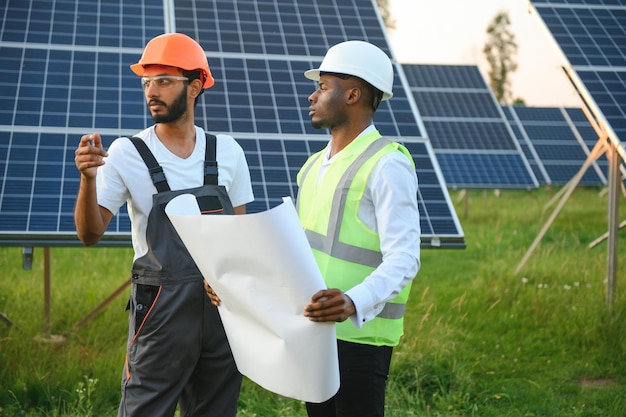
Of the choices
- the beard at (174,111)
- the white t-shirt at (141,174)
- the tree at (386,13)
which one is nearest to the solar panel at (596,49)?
the white t-shirt at (141,174)

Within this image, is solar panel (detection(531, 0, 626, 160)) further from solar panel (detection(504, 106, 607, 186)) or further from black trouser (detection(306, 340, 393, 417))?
solar panel (detection(504, 106, 607, 186))

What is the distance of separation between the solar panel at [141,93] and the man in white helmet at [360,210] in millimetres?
2289

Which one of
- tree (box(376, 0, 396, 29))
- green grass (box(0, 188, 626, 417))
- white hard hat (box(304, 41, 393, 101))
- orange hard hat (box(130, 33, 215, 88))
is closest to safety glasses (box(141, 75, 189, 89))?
orange hard hat (box(130, 33, 215, 88))

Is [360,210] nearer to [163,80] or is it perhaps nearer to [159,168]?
[159,168]

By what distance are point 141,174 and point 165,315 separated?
573mm

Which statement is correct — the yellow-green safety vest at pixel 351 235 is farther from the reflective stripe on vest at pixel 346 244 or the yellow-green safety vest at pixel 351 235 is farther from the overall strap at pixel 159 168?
the overall strap at pixel 159 168

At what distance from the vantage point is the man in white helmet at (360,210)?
292 cm

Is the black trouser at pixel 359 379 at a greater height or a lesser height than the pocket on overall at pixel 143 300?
lesser

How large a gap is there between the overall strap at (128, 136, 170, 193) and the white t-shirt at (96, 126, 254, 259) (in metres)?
0.02

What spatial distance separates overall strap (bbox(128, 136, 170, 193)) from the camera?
10.7 feet

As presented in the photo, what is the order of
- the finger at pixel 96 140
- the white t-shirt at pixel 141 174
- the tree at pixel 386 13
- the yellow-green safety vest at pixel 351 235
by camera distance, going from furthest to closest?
the tree at pixel 386 13 < the white t-shirt at pixel 141 174 < the yellow-green safety vest at pixel 351 235 < the finger at pixel 96 140

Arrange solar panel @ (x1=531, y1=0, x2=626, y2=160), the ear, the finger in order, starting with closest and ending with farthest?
the finger, the ear, solar panel @ (x1=531, y1=0, x2=626, y2=160)

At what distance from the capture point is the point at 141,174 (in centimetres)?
329

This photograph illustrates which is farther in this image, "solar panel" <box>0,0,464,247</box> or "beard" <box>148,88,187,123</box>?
"solar panel" <box>0,0,464,247</box>
